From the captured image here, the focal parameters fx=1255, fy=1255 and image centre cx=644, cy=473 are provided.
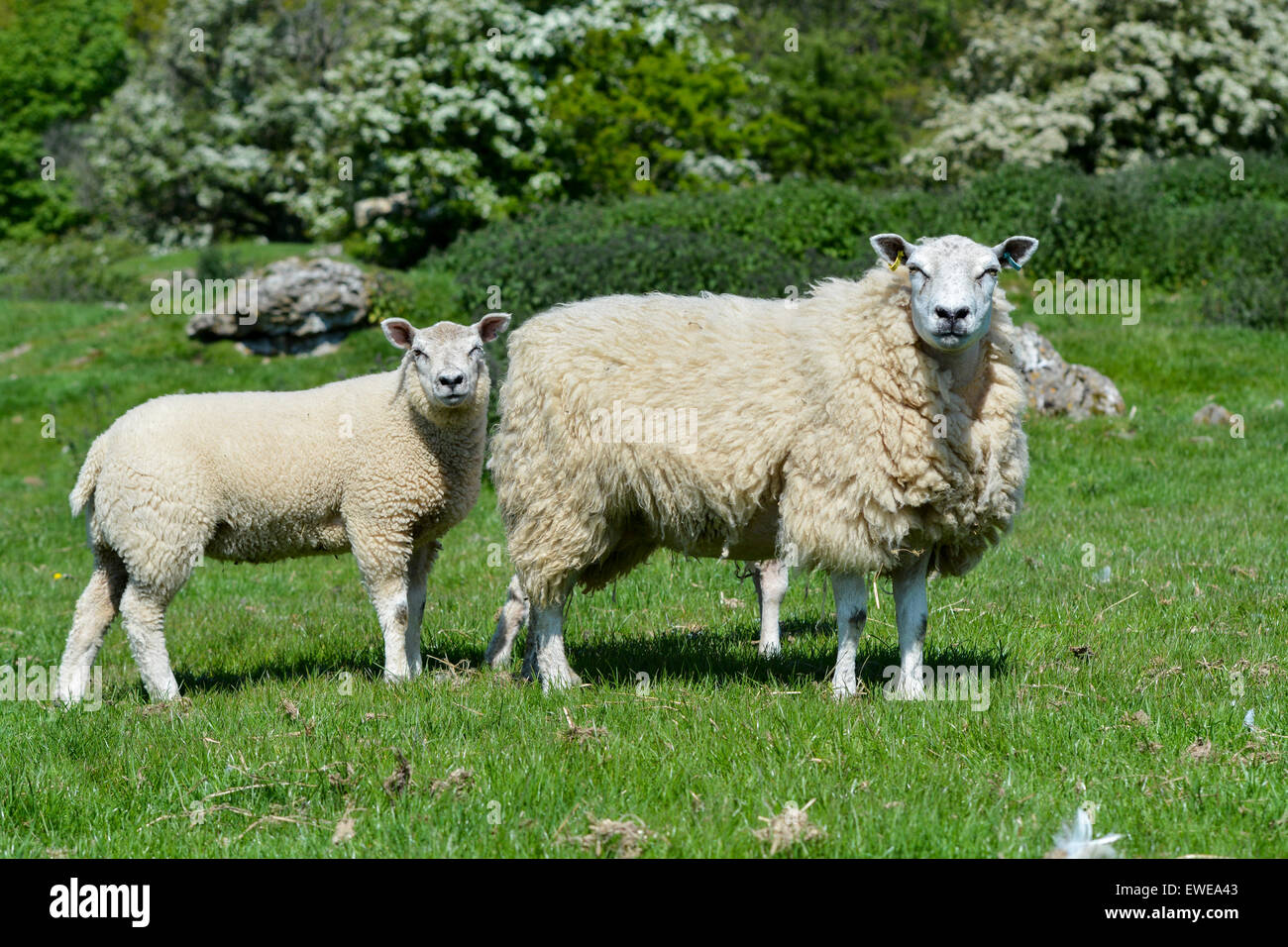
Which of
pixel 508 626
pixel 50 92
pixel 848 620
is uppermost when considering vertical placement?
pixel 50 92

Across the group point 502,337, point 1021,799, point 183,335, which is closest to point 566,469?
point 1021,799

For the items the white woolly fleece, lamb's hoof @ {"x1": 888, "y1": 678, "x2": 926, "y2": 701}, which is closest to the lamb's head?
the white woolly fleece

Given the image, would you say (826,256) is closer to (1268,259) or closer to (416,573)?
(1268,259)

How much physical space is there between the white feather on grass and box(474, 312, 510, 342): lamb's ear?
411cm

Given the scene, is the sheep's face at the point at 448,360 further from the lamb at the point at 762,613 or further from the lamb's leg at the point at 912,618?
the lamb's leg at the point at 912,618

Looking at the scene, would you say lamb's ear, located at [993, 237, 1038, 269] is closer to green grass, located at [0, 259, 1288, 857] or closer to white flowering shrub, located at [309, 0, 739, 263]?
green grass, located at [0, 259, 1288, 857]

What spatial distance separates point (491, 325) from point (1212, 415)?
8694 millimetres

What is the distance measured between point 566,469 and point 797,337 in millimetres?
1275

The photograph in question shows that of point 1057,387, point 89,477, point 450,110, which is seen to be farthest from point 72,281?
point 89,477

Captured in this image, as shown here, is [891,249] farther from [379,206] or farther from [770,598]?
[379,206]

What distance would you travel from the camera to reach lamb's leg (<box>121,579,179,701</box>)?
646 cm

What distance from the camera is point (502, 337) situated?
41.3ft

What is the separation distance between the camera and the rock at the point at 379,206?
74.8 ft

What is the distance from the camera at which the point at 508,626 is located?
6902 mm
